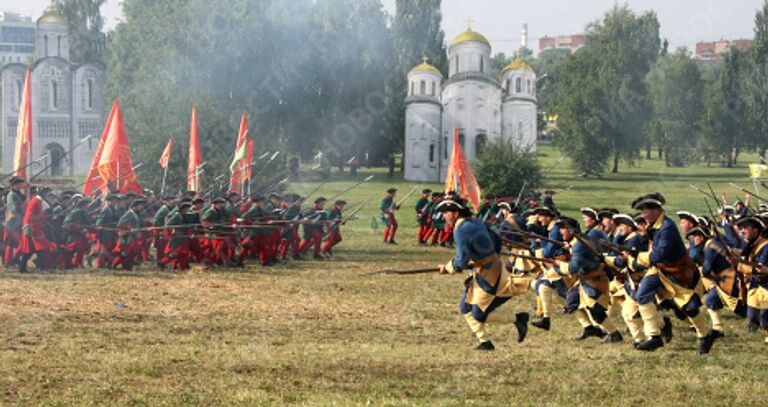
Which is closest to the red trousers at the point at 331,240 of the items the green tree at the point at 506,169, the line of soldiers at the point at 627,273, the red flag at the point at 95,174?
the red flag at the point at 95,174

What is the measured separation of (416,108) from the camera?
72.5 metres

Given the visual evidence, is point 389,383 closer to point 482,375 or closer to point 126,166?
point 482,375

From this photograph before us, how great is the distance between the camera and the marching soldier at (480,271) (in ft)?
42.2

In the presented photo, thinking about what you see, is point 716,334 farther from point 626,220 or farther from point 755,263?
point 626,220

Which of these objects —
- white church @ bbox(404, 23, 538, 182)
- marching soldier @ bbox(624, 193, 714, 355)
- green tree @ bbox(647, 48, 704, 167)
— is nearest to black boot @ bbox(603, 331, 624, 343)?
marching soldier @ bbox(624, 193, 714, 355)

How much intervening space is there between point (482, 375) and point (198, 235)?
1258cm

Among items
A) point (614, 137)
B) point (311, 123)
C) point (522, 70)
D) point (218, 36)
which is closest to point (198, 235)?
point (218, 36)

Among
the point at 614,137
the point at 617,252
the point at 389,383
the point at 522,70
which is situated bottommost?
the point at 389,383

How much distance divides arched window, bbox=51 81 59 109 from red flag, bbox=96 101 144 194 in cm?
4974

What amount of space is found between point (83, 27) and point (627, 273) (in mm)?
81813

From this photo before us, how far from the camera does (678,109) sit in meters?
84.0

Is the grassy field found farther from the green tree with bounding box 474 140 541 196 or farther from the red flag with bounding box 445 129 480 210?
the green tree with bounding box 474 140 541 196

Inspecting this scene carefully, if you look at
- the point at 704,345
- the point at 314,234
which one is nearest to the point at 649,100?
the point at 314,234

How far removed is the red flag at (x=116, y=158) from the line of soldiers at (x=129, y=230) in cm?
240
